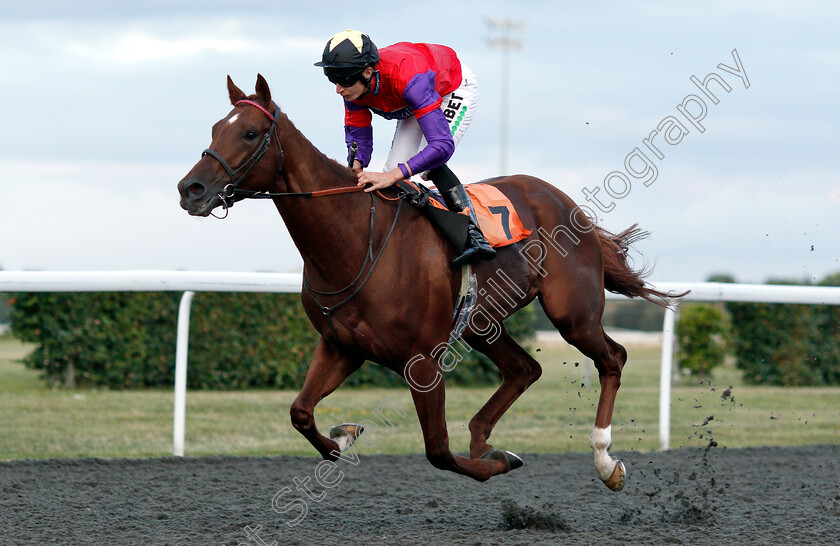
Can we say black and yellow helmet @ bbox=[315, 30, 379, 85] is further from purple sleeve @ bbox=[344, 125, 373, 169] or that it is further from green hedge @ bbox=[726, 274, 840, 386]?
green hedge @ bbox=[726, 274, 840, 386]

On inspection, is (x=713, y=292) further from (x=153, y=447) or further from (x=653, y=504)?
(x=153, y=447)

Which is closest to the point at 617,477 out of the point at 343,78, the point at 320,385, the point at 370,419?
the point at 320,385

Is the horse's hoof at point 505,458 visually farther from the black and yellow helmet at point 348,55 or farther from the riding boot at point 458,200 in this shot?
the black and yellow helmet at point 348,55

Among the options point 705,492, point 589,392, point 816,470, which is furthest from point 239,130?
point 589,392

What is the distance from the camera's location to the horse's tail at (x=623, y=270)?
5.11 meters

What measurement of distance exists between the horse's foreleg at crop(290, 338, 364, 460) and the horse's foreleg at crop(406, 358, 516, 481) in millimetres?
325

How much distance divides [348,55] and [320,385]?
135 cm

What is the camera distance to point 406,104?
4043 millimetres

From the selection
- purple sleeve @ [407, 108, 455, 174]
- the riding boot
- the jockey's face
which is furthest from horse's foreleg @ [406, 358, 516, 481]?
the jockey's face

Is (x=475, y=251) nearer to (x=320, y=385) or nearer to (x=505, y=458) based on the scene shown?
(x=320, y=385)

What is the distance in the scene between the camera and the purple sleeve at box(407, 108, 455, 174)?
387 centimetres

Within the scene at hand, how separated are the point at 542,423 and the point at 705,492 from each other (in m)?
3.74

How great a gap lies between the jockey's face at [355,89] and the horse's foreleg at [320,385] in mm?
1029

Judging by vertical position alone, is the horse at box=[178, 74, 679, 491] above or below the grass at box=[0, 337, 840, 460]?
above
